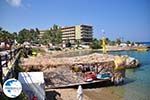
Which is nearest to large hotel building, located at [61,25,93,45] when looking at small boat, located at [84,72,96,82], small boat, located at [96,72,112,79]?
small boat, located at [96,72,112,79]

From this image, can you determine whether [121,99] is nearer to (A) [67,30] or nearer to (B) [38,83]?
(B) [38,83]

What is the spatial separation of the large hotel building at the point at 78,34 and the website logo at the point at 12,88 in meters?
119

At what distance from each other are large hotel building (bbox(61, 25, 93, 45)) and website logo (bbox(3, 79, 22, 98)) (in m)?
119

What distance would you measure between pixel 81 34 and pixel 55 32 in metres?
19.4

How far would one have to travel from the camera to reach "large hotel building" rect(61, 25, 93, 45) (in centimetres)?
13225

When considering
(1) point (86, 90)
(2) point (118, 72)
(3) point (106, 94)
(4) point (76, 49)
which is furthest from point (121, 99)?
(4) point (76, 49)

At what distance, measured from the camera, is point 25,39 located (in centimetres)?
11088

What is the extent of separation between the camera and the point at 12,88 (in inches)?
394

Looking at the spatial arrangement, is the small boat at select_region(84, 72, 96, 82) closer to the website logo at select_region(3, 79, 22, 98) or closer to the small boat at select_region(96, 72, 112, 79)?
the small boat at select_region(96, 72, 112, 79)

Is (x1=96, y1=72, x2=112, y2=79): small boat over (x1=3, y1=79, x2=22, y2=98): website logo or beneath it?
beneath

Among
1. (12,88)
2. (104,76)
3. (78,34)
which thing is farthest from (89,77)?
(78,34)

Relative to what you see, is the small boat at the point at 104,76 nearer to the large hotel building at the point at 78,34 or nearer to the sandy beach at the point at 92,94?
the sandy beach at the point at 92,94

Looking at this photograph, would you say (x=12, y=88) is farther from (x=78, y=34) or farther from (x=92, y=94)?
(x=78, y=34)

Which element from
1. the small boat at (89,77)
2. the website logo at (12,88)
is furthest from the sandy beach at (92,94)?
the website logo at (12,88)
